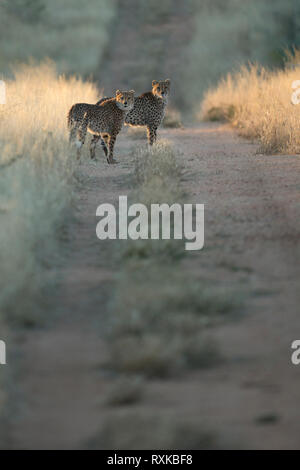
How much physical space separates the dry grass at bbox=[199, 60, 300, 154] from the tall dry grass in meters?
2.75

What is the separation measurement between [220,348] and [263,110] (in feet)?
32.4

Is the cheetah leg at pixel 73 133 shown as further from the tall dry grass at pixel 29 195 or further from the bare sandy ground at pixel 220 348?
the bare sandy ground at pixel 220 348

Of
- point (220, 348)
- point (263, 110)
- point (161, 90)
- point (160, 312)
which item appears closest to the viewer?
point (220, 348)

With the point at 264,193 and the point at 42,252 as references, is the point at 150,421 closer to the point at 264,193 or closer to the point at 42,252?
the point at 42,252

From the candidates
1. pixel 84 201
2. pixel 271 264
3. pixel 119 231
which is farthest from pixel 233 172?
pixel 271 264

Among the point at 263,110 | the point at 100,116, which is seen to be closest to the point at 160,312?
the point at 100,116

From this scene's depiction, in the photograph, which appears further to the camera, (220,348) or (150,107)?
(150,107)

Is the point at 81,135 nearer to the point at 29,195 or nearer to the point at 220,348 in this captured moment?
the point at 29,195

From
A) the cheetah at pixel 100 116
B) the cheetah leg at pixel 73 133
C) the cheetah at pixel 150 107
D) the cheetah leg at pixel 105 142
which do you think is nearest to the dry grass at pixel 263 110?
the cheetah at pixel 150 107

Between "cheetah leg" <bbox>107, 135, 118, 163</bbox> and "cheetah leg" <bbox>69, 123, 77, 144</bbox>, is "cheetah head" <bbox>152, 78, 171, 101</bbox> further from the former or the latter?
"cheetah leg" <bbox>69, 123, 77, 144</bbox>

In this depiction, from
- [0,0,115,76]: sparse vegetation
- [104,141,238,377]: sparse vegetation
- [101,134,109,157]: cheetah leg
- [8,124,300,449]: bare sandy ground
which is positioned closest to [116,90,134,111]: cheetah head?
[101,134,109,157]: cheetah leg

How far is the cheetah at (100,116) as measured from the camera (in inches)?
371

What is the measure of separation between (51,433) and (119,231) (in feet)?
9.66

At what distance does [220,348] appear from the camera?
3.65m
